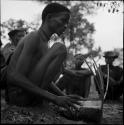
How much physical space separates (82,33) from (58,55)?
2263cm

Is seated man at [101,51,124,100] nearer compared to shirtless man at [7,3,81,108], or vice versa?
shirtless man at [7,3,81,108]

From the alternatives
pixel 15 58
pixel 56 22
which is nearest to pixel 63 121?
pixel 15 58

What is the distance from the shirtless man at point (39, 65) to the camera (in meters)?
3.92

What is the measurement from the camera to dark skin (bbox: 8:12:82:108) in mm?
3911

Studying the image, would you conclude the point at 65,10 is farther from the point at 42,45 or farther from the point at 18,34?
the point at 18,34

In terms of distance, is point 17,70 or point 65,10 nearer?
point 17,70

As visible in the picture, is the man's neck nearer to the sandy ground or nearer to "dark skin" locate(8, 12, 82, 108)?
"dark skin" locate(8, 12, 82, 108)

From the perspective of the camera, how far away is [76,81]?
883 cm

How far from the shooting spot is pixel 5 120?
3766mm

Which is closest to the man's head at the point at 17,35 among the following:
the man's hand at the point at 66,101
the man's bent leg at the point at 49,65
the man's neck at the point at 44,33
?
the man's neck at the point at 44,33

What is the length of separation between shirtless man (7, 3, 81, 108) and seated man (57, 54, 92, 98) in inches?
172

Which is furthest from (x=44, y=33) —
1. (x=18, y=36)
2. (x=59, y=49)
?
(x=18, y=36)

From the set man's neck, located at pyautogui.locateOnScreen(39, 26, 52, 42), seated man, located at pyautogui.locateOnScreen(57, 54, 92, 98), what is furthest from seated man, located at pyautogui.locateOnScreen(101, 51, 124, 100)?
man's neck, located at pyautogui.locateOnScreen(39, 26, 52, 42)

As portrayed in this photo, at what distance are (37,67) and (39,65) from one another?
4 cm
